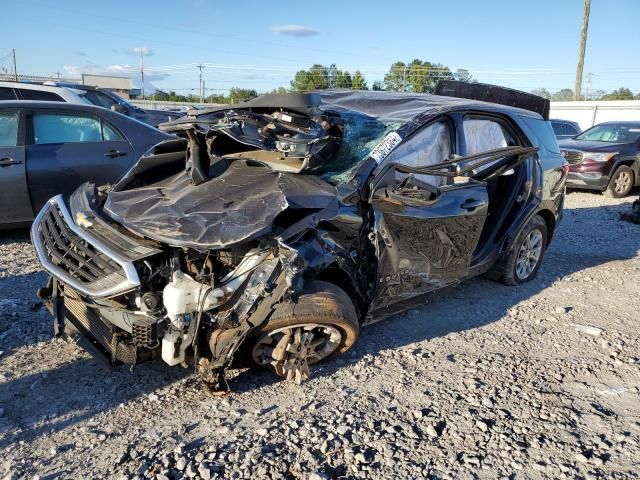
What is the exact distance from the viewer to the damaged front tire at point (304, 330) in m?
2.99

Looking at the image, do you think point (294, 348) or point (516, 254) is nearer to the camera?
point (294, 348)

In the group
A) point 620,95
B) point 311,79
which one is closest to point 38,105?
point 311,79

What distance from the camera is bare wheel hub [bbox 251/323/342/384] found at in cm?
310

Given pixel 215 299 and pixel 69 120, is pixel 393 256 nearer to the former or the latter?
pixel 215 299

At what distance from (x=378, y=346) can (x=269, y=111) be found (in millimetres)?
1867

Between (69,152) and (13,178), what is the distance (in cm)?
62

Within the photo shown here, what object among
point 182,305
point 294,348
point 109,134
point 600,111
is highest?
point 600,111

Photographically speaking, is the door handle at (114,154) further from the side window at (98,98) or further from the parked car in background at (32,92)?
the side window at (98,98)

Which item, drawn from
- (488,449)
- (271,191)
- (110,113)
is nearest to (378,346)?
(488,449)

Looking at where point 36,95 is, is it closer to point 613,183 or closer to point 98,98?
point 98,98

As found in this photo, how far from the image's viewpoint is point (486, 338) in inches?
163

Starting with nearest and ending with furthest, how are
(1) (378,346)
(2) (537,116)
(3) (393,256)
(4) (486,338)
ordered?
(3) (393,256)
(1) (378,346)
(4) (486,338)
(2) (537,116)

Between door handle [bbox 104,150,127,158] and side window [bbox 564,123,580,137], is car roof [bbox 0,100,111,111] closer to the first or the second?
door handle [bbox 104,150,127,158]

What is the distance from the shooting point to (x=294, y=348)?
3137 mm
